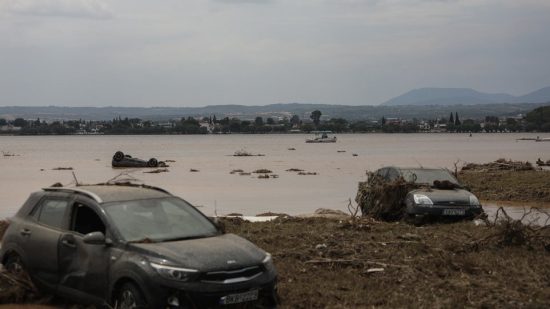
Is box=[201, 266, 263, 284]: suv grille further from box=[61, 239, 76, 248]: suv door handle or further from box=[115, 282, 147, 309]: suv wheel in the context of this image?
box=[61, 239, 76, 248]: suv door handle

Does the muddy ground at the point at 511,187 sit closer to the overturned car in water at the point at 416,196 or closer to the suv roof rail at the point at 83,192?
the overturned car in water at the point at 416,196

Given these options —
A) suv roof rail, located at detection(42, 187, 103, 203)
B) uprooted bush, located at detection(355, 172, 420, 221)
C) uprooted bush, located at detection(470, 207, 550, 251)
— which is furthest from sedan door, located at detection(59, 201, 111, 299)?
uprooted bush, located at detection(355, 172, 420, 221)

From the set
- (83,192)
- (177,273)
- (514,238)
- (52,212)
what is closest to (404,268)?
(514,238)

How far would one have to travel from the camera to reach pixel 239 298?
7168mm

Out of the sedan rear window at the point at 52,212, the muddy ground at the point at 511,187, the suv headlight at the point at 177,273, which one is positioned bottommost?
the muddy ground at the point at 511,187

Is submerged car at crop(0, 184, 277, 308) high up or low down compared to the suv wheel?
up

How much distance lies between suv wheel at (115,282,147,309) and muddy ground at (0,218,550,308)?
71.8 inches

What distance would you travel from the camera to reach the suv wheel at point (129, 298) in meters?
7.04

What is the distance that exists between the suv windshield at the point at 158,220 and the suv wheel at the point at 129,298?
55 centimetres

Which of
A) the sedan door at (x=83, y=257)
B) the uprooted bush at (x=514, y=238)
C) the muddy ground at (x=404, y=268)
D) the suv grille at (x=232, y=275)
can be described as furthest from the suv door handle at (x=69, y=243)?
the uprooted bush at (x=514, y=238)

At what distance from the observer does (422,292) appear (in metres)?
8.35

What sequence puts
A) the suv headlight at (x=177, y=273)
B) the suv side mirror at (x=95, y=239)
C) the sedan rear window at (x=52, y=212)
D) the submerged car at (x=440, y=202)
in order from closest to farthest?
the suv headlight at (x=177, y=273) < the suv side mirror at (x=95, y=239) < the sedan rear window at (x=52, y=212) < the submerged car at (x=440, y=202)

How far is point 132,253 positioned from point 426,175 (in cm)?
1103

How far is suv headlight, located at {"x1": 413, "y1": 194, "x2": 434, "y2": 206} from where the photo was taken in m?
14.8
